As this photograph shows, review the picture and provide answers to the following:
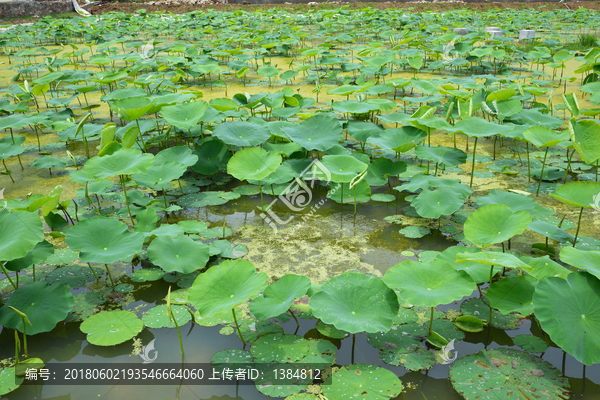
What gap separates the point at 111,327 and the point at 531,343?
1945 mm

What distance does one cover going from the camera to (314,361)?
179cm

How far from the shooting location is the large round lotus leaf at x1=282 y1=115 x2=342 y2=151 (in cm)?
320

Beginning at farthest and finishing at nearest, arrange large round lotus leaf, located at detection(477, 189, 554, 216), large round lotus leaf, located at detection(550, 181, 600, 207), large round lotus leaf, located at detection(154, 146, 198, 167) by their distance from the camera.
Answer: large round lotus leaf, located at detection(154, 146, 198, 167) < large round lotus leaf, located at detection(477, 189, 554, 216) < large round lotus leaf, located at detection(550, 181, 600, 207)

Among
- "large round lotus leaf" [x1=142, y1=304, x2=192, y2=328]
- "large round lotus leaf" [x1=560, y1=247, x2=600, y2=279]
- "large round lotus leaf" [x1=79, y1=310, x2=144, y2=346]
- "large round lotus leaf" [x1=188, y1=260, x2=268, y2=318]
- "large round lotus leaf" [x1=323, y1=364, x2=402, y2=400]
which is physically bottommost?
"large round lotus leaf" [x1=323, y1=364, x2=402, y2=400]

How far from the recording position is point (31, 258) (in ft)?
6.75

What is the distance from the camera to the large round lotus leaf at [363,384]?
5.25ft

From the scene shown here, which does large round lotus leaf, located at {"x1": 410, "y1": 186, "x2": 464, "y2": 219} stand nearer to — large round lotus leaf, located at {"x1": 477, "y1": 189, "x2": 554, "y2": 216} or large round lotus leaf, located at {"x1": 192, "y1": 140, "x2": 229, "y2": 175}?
large round lotus leaf, located at {"x1": 477, "y1": 189, "x2": 554, "y2": 216}

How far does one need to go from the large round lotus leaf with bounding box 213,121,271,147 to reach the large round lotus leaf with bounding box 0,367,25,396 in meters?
2.00

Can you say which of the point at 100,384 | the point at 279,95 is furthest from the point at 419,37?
the point at 100,384

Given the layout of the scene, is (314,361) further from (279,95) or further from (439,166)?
(279,95)

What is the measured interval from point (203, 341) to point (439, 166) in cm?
253

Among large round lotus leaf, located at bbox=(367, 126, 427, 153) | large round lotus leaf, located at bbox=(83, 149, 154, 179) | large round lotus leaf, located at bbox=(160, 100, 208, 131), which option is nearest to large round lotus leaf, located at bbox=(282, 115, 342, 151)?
large round lotus leaf, located at bbox=(367, 126, 427, 153)

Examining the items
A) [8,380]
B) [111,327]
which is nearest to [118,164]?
[111,327]

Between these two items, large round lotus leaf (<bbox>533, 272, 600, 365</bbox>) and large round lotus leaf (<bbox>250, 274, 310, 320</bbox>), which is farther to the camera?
large round lotus leaf (<bbox>250, 274, 310, 320</bbox>)
